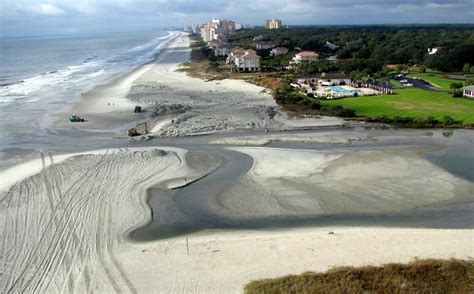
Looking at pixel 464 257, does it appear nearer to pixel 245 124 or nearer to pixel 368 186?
pixel 368 186

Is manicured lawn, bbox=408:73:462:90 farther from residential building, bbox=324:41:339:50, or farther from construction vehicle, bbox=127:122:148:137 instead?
residential building, bbox=324:41:339:50

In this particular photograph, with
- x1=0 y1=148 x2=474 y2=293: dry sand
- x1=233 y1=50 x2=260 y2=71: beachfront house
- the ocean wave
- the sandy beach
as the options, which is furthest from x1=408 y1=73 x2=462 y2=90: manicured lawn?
the ocean wave

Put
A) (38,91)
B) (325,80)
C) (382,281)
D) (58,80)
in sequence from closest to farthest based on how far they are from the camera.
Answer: (382,281) < (38,91) < (325,80) < (58,80)

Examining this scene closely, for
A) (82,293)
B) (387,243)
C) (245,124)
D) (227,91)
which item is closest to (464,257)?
(387,243)

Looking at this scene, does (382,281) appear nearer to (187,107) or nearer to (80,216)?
(80,216)

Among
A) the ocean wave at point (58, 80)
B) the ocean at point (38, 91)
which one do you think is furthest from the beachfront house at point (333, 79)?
the ocean wave at point (58, 80)

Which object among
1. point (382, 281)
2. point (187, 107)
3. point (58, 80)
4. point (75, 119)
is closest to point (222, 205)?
point (382, 281)

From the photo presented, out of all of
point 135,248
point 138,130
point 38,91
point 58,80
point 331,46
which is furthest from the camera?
point 331,46
